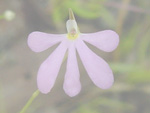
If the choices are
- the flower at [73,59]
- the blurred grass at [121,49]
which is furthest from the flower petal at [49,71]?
the blurred grass at [121,49]

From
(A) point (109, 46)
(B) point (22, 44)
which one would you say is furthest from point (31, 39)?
(B) point (22, 44)

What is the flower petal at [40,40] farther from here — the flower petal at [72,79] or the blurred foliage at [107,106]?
the blurred foliage at [107,106]

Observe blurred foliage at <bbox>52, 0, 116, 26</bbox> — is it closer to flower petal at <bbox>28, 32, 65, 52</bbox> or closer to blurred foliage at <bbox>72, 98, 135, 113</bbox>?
blurred foliage at <bbox>72, 98, 135, 113</bbox>

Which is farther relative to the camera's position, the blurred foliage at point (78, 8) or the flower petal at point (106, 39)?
the blurred foliage at point (78, 8)

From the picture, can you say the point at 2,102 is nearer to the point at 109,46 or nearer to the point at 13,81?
the point at 13,81

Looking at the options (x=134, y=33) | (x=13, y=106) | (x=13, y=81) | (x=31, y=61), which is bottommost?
(x=13, y=106)

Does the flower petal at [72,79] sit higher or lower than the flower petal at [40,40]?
lower

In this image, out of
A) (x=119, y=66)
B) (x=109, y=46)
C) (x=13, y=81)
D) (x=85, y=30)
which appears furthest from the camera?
(x=85, y=30)
